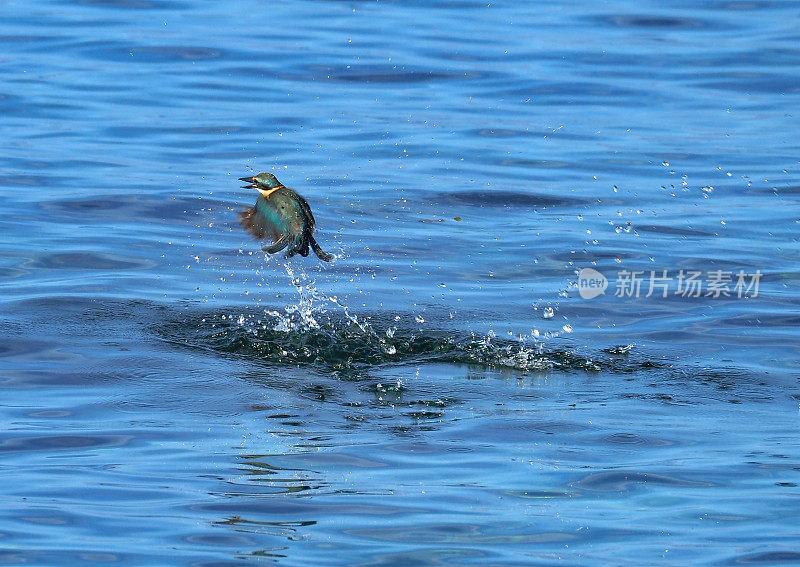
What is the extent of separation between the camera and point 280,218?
23.5ft

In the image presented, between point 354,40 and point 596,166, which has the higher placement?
point 354,40

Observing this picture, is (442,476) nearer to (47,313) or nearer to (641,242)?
(47,313)

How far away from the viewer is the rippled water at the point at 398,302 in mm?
5832

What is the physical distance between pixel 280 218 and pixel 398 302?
94.7 inches

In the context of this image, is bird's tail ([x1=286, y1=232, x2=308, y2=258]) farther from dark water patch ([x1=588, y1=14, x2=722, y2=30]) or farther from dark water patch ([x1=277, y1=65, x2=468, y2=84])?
dark water patch ([x1=588, y1=14, x2=722, y2=30])

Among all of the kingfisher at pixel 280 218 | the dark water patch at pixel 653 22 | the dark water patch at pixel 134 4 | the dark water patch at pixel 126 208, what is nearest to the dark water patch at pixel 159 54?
the dark water patch at pixel 134 4

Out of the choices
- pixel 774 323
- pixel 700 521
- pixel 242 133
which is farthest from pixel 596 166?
pixel 700 521

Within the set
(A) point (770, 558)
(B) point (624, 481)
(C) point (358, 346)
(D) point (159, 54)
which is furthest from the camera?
(D) point (159, 54)

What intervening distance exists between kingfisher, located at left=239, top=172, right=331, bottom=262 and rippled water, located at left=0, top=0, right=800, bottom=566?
0.84m

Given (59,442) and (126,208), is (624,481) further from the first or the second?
(126,208)

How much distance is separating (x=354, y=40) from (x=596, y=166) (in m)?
6.32

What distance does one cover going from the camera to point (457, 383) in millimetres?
7789

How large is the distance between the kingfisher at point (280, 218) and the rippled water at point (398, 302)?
2.74 ft

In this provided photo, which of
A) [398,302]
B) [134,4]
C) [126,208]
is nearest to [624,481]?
[398,302]
